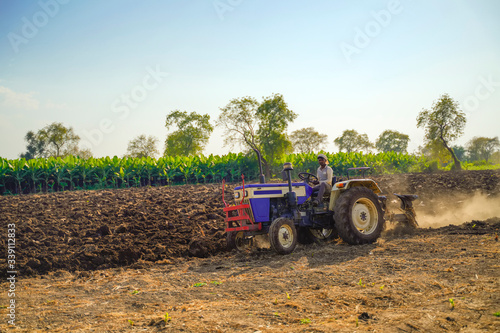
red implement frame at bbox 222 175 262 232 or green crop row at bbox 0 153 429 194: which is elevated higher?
green crop row at bbox 0 153 429 194

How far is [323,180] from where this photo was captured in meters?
9.37

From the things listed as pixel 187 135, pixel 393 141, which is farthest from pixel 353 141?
pixel 187 135

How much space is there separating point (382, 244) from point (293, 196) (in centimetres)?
217

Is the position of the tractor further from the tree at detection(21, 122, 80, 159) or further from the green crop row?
the tree at detection(21, 122, 80, 159)

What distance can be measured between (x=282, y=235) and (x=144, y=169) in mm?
22862

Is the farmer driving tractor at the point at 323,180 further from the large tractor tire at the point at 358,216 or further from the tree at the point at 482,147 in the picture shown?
the tree at the point at 482,147

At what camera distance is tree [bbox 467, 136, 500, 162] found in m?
84.8

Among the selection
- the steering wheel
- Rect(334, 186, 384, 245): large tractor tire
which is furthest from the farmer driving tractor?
Rect(334, 186, 384, 245): large tractor tire

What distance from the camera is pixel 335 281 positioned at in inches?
222

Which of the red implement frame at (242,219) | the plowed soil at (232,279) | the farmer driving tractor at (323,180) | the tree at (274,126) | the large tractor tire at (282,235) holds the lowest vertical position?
the plowed soil at (232,279)

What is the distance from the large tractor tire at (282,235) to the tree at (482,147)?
8912 cm

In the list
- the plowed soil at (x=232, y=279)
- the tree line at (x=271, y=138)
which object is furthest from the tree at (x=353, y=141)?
the plowed soil at (x=232, y=279)

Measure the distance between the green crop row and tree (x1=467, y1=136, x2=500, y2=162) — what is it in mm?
56697

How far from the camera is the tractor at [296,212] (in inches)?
330
